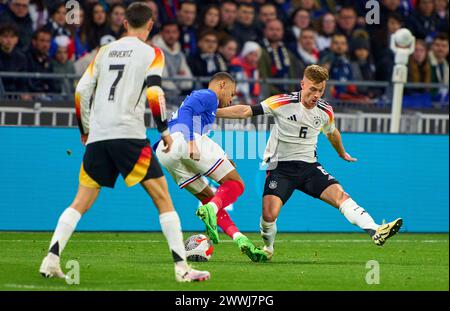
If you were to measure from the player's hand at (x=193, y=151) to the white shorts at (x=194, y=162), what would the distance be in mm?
230

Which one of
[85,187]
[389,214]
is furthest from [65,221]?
[389,214]

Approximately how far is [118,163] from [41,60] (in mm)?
8745

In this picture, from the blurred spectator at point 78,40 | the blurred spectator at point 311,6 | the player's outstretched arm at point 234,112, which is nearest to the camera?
the player's outstretched arm at point 234,112

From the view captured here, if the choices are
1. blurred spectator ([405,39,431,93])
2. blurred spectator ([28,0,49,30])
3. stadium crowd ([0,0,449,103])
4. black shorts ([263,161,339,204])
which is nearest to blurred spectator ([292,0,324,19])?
stadium crowd ([0,0,449,103])

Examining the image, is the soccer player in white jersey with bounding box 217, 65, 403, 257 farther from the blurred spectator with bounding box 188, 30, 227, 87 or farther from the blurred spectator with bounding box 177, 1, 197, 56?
the blurred spectator with bounding box 177, 1, 197, 56

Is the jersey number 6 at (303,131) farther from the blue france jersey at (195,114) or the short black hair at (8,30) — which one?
the short black hair at (8,30)

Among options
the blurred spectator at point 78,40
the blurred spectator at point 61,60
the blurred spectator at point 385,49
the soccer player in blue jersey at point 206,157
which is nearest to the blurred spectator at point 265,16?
the blurred spectator at point 385,49

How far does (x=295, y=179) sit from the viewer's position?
1262cm

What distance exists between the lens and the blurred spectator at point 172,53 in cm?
1892

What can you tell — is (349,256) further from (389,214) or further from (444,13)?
(444,13)

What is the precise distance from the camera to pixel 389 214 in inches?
680

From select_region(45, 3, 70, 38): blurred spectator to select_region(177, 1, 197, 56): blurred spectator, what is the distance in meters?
2.40

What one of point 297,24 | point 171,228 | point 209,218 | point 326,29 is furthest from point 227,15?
point 171,228
